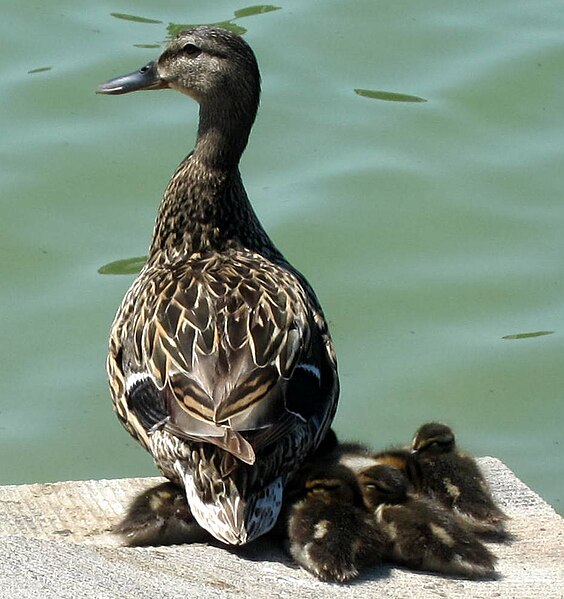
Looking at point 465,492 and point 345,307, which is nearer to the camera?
point 465,492

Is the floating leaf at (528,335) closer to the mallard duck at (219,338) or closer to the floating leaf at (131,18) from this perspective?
the mallard duck at (219,338)

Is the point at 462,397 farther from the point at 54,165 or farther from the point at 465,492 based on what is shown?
the point at 54,165

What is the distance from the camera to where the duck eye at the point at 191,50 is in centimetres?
507

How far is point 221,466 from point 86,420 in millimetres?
2070

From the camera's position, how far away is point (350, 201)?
7305mm

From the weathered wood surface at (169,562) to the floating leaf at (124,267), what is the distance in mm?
2098

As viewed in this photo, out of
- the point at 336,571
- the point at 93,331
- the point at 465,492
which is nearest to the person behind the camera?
the point at 336,571

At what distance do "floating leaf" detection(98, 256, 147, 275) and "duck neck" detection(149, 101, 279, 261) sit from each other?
5.61 ft

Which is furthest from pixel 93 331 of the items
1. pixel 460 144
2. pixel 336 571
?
pixel 336 571

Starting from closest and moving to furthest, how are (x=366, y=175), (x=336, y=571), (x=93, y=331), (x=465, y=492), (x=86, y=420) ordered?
1. (x=336, y=571)
2. (x=465, y=492)
3. (x=86, y=420)
4. (x=93, y=331)
5. (x=366, y=175)

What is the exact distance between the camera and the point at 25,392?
20.3 feet

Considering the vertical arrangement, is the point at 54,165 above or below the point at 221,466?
below

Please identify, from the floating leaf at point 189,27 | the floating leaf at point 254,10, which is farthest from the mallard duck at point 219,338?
the floating leaf at point 254,10

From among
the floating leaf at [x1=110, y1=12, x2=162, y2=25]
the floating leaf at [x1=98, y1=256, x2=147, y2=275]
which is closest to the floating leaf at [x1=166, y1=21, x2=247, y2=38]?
the floating leaf at [x1=110, y1=12, x2=162, y2=25]
